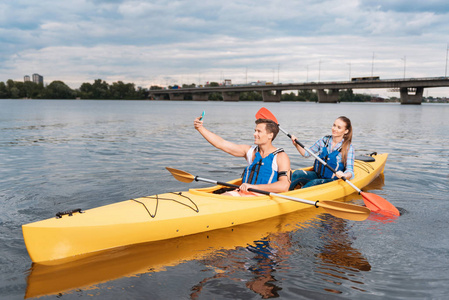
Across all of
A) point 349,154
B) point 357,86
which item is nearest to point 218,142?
point 349,154

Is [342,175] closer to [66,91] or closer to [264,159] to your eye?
[264,159]

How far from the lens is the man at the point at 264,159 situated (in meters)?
5.39

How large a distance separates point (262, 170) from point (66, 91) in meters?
127

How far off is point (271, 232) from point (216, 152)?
7566 millimetres

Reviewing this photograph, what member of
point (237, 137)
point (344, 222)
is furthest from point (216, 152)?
point (344, 222)

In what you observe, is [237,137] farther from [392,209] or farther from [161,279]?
[161,279]

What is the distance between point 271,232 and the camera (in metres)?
5.54

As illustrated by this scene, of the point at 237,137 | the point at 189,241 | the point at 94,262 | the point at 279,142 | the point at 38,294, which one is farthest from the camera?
the point at 237,137

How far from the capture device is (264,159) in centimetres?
547

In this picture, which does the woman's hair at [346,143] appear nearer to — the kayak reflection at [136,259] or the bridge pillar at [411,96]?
the kayak reflection at [136,259]

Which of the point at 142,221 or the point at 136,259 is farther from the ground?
the point at 142,221

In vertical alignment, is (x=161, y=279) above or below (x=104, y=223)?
below

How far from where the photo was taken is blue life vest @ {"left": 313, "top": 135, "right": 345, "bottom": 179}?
7109 mm

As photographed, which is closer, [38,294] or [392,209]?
[38,294]
